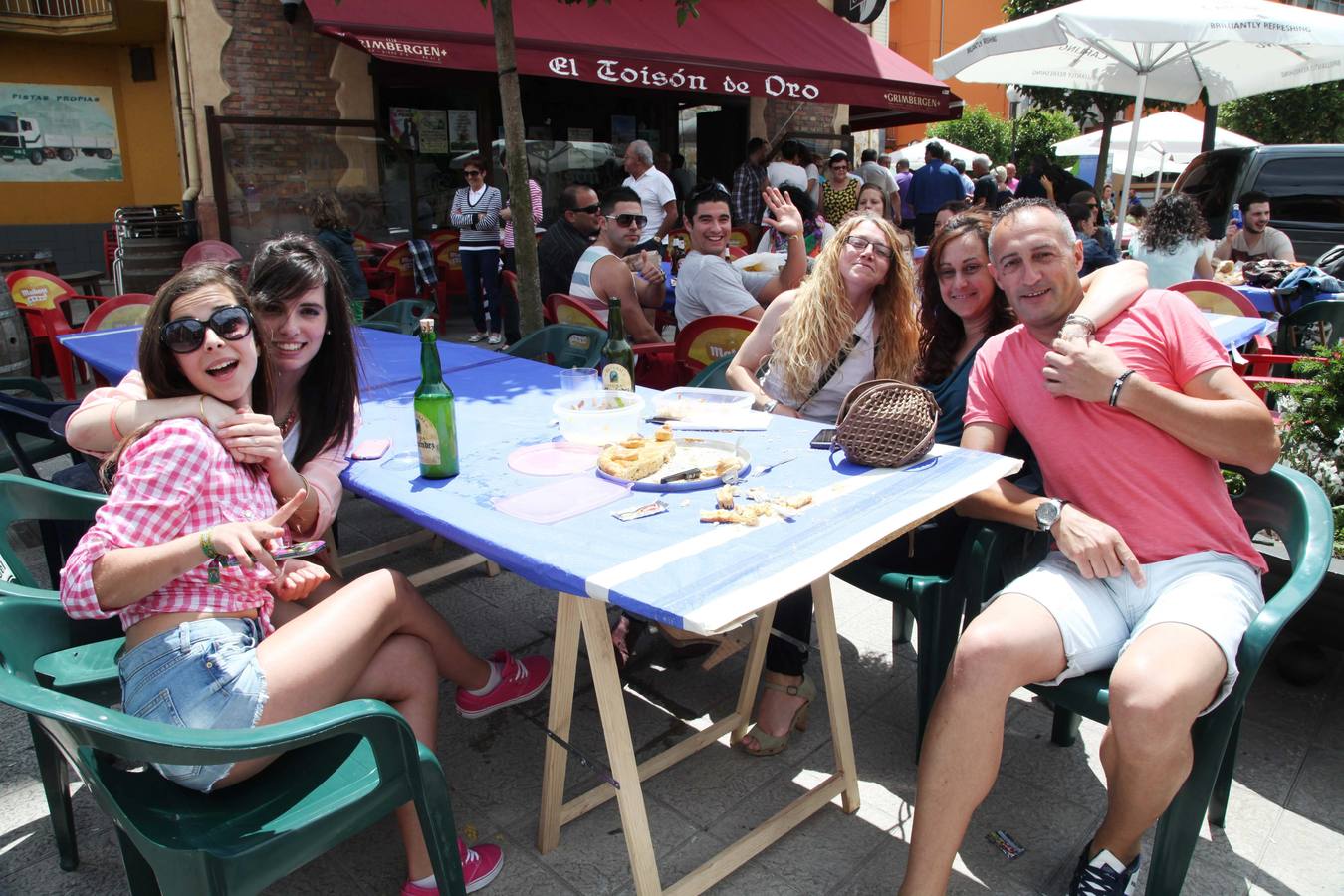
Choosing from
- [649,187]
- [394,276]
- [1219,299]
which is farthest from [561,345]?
[394,276]

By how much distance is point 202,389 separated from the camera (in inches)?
73.2

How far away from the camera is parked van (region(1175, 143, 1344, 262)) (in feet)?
25.6

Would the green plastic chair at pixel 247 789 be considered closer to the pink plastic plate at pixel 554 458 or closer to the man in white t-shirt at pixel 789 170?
the pink plastic plate at pixel 554 458

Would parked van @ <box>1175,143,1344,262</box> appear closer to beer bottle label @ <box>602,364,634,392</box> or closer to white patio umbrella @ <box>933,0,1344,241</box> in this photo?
white patio umbrella @ <box>933,0,1344,241</box>

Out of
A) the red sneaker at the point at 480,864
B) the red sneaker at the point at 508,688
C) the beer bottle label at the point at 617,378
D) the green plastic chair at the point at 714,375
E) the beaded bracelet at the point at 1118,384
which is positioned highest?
the beaded bracelet at the point at 1118,384

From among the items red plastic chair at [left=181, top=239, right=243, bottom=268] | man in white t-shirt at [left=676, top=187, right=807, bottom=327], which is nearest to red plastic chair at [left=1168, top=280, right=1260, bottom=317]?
man in white t-shirt at [left=676, top=187, right=807, bottom=327]

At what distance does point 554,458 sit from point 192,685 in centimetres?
96

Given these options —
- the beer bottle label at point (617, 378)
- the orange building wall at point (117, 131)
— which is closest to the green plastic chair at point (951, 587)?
the beer bottle label at point (617, 378)

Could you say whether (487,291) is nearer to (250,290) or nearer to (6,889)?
(250,290)

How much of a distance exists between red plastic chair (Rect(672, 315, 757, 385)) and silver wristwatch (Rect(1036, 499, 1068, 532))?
204 centimetres

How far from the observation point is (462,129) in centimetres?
1038

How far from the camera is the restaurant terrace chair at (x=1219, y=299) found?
187 inches

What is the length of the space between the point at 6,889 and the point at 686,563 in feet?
5.97

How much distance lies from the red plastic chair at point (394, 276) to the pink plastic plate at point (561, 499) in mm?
6471
